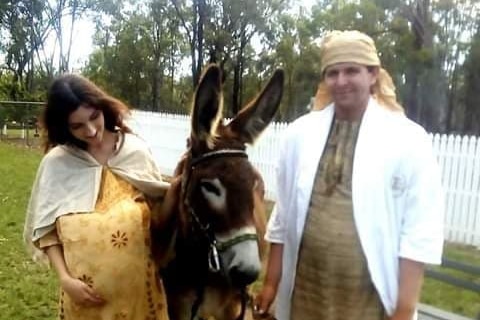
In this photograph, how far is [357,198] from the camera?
251 cm

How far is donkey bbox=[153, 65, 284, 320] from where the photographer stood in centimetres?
279

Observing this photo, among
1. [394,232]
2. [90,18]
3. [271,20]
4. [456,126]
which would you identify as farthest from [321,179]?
[90,18]

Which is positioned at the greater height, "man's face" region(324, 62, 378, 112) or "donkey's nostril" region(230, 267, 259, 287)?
"man's face" region(324, 62, 378, 112)

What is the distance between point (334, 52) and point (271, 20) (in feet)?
94.0

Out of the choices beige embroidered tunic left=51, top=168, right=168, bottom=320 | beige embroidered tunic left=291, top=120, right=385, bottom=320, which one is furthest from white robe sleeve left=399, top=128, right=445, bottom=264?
beige embroidered tunic left=51, top=168, right=168, bottom=320

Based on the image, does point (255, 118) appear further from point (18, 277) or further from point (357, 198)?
point (18, 277)

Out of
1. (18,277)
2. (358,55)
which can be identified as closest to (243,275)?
(358,55)

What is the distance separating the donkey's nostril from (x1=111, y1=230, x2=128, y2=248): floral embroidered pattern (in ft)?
1.88

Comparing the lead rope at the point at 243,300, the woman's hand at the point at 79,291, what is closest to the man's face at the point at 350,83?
the lead rope at the point at 243,300

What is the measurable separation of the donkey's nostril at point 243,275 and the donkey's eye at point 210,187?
0.35 metres

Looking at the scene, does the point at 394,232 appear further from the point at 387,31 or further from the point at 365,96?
the point at 387,31

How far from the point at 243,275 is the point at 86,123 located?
1035 mm

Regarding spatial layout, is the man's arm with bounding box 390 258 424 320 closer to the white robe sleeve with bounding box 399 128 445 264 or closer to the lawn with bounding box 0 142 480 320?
the white robe sleeve with bounding box 399 128 445 264

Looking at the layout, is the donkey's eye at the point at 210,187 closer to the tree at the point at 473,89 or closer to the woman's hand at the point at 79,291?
the woman's hand at the point at 79,291
